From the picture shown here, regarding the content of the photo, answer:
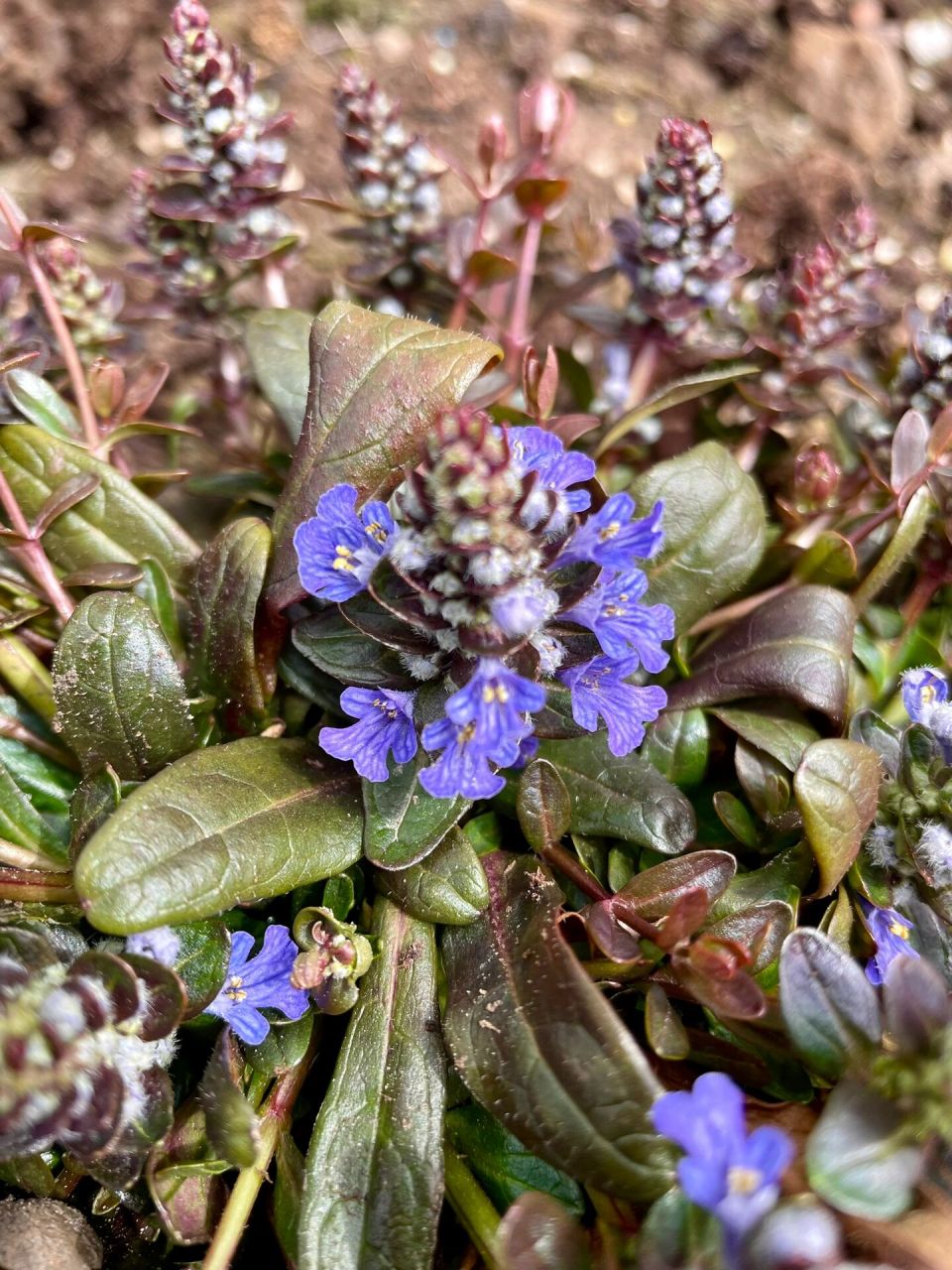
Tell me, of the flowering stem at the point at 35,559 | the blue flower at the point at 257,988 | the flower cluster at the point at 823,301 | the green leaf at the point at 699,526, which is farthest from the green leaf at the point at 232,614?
the flower cluster at the point at 823,301

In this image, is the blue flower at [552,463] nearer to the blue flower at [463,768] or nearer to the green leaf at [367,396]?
the green leaf at [367,396]

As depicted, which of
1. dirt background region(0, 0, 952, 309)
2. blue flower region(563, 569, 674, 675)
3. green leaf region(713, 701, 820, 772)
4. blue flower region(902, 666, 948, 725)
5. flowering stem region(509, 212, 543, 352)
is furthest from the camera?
dirt background region(0, 0, 952, 309)

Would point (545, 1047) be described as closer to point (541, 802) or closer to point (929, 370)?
point (541, 802)

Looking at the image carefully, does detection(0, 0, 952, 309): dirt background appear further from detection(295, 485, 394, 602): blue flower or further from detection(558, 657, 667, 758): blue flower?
detection(558, 657, 667, 758): blue flower

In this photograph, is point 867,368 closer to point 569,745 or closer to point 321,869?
point 569,745

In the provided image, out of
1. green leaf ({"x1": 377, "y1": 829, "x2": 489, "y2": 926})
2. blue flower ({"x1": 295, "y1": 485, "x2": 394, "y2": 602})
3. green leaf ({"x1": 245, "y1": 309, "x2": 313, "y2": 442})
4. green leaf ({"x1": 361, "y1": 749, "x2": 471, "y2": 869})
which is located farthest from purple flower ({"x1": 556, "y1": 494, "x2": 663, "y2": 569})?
green leaf ({"x1": 245, "y1": 309, "x2": 313, "y2": 442})

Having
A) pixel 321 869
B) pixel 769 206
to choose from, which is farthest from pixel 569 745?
pixel 769 206
